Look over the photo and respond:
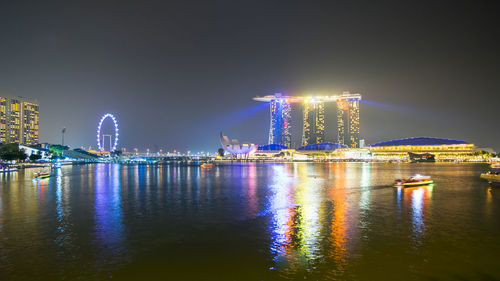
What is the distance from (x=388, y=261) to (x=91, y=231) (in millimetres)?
12665

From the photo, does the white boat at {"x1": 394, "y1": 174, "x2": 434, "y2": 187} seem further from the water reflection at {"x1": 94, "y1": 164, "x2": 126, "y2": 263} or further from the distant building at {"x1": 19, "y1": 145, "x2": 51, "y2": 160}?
the distant building at {"x1": 19, "y1": 145, "x2": 51, "y2": 160}

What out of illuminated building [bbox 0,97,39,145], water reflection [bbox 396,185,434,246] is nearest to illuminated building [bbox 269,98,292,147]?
illuminated building [bbox 0,97,39,145]

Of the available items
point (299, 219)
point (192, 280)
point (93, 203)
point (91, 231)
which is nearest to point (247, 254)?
point (192, 280)

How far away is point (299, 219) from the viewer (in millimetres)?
17594

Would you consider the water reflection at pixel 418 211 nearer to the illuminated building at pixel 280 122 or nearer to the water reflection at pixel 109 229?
the water reflection at pixel 109 229

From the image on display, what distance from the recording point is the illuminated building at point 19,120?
461ft

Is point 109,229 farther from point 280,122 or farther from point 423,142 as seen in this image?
point 280,122

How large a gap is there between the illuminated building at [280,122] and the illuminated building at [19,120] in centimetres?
11470

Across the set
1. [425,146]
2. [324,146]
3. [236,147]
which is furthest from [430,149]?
[236,147]

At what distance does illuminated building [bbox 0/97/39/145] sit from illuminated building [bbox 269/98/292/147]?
376 feet

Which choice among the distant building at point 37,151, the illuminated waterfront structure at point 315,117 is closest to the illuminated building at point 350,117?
the illuminated waterfront structure at point 315,117

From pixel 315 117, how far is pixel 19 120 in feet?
456

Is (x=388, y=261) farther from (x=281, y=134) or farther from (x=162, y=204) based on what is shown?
(x=281, y=134)

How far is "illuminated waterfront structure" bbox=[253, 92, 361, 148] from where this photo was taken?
158 m
